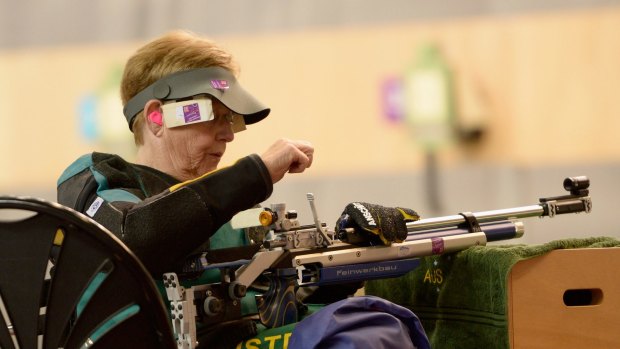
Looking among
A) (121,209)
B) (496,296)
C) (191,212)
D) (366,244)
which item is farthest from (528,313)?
(121,209)

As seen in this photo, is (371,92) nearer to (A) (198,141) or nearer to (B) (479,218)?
(B) (479,218)

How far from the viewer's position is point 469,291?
5.59 feet

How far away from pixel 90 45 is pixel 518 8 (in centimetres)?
159

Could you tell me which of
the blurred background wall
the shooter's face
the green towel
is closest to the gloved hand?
the green towel

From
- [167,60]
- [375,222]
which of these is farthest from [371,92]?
[375,222]

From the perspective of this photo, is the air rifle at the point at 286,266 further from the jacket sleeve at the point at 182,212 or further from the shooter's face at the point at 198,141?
the shooter's face at the point at 198,141

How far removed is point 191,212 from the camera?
1.38 metres

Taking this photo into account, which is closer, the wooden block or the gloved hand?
the gloved hand

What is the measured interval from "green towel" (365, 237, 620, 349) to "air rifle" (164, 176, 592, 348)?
0.24 ft

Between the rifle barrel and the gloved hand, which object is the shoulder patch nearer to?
the gloved hand

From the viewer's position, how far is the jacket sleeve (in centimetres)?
138

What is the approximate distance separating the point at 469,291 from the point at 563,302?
19cm

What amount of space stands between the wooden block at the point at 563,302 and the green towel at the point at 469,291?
28 mm

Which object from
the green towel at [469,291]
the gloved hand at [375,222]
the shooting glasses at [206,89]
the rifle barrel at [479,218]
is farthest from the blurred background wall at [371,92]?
the gloved hand at [375,222]
